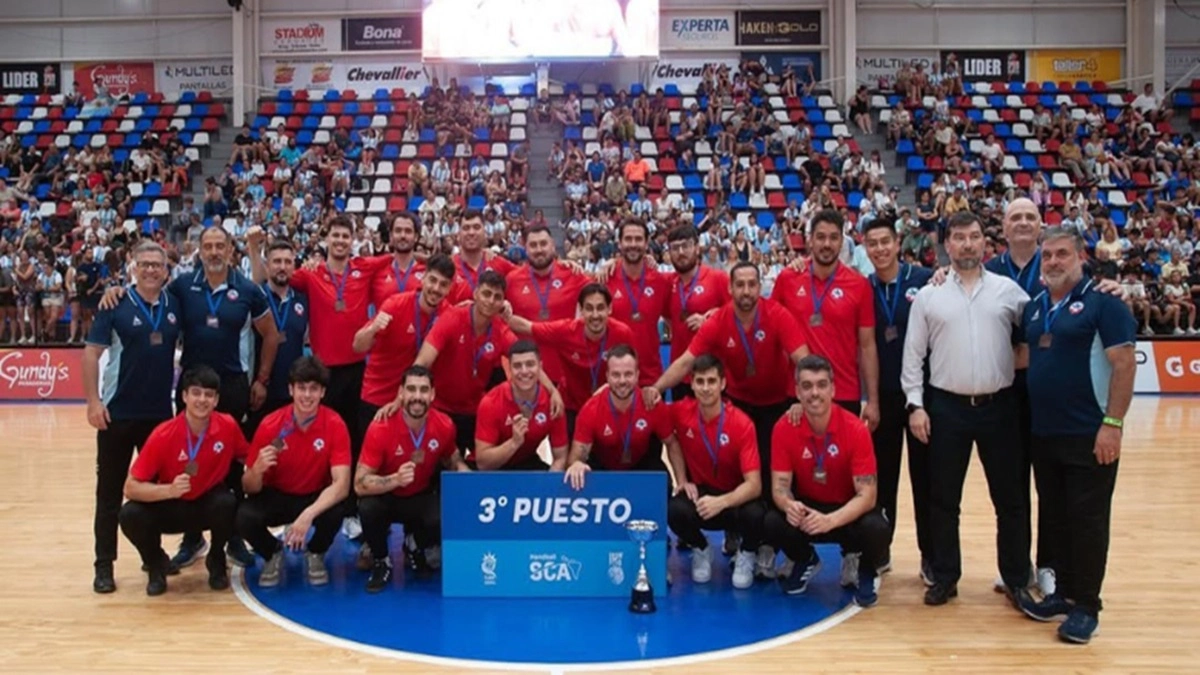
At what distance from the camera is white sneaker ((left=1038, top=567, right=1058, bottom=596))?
5.09m

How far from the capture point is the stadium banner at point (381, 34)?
23281 mm

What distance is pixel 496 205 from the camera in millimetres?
18188

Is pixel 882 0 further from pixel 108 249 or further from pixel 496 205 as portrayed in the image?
pixel 108 249

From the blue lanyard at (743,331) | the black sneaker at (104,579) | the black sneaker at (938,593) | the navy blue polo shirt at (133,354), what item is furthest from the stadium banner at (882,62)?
the black sneaker at (104,579)

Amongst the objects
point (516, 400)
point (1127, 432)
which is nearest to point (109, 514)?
point (516, 400)

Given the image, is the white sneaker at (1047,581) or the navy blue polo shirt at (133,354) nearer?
the white sneaker at (1047,581)

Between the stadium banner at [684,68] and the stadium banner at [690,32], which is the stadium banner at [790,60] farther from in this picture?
the stadium banner at [690,32]

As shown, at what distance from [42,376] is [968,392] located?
12.9m

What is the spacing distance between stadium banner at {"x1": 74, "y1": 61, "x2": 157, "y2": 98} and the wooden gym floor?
1992cm

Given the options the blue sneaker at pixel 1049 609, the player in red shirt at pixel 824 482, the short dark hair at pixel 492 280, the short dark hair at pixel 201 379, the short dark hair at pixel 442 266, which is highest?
the short dark hair at pixel 442 266

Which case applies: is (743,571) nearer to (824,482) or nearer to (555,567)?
(824,482)

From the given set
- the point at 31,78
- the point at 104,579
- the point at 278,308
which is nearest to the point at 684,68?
the point at 31,78

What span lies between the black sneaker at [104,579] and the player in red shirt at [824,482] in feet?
11.9

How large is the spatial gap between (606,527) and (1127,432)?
7586 millimetres
